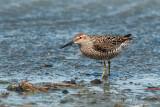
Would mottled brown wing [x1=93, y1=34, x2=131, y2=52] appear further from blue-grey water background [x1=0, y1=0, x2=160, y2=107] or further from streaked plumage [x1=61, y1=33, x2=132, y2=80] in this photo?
blue-grey water background [x1=0, y1=0, x2=160, y2=107]

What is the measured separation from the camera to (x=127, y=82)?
1116 centimetres

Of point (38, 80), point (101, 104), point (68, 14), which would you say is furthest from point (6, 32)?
point (101, 104)

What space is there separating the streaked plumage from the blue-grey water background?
0.95ft

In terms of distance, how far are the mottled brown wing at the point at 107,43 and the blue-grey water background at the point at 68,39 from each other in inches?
15.8

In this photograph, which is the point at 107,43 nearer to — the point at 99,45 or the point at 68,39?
the point at 99,45

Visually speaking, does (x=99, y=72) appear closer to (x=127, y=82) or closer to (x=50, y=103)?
(x=127, y=82)

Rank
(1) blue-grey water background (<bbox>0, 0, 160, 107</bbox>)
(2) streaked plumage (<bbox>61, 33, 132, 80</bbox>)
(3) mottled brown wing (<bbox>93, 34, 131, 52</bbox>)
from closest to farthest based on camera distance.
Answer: (1) blue-grey water background (<bbox>0, 0, 160, 107</bbox>) < (2) streaked plumage (<bbox>61, 33, 132, 80</bbox>) < (3) mottled brown wing (<bbox>93, 34, 131, 52</bbox>)

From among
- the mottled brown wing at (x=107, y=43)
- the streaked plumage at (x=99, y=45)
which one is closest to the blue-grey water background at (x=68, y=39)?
the streaked plumage at (x=99, y=45)

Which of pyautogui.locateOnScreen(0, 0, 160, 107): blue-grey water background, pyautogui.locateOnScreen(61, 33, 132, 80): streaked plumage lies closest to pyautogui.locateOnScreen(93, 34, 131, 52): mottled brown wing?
pyautogui.locateOnScreen(61, 33, 132, 80): streaked plumage

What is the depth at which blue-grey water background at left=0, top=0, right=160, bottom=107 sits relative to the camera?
11180 mm

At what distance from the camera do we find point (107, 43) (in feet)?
40.9

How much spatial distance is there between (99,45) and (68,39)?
2565 mm

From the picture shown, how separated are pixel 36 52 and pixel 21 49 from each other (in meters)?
0.34

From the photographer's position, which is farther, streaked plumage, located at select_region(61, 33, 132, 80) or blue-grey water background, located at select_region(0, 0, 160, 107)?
streaked plumage, located at select_region(61, 33, 132, 80)
